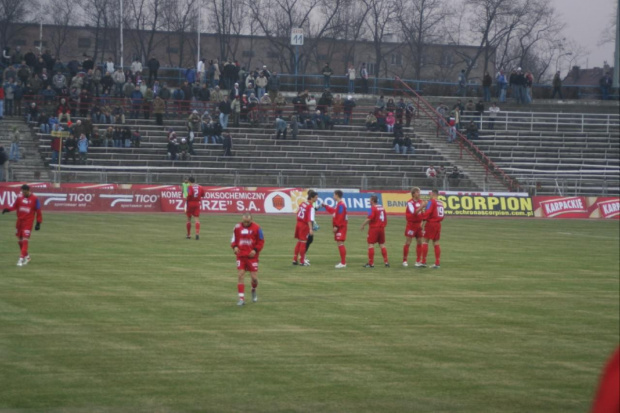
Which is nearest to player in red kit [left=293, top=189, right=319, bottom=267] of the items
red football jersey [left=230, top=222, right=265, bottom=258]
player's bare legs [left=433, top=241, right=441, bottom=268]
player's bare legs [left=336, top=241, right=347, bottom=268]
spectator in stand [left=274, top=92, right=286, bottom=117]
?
player's bare legs [left=336, top=241, right=347, bottom=268]

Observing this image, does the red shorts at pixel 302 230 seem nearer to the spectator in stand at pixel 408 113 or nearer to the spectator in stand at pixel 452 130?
the spectator in stand at pixel 408 113

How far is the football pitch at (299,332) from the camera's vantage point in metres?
11.9

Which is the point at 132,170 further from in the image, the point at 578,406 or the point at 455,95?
the point at 578,406

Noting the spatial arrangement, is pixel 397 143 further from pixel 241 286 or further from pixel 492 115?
pixel 241 286

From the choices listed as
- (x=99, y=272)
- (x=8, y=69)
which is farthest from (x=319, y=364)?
(x=8, y=69)

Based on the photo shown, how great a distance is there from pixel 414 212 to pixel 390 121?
112 ft

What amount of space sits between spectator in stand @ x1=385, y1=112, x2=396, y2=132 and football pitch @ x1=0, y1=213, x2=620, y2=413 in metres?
29.9

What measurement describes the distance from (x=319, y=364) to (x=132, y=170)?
37635mm

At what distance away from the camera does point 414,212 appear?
2586 cm

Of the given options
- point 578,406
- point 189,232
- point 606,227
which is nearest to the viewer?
point 578,406

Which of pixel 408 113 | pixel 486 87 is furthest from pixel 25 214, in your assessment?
pixel 486 87

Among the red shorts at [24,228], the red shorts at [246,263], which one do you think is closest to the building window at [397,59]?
the red shorts at [24,228]

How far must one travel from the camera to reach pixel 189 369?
43.5 feet

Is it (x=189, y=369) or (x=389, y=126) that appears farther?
(x=389, y=126)
